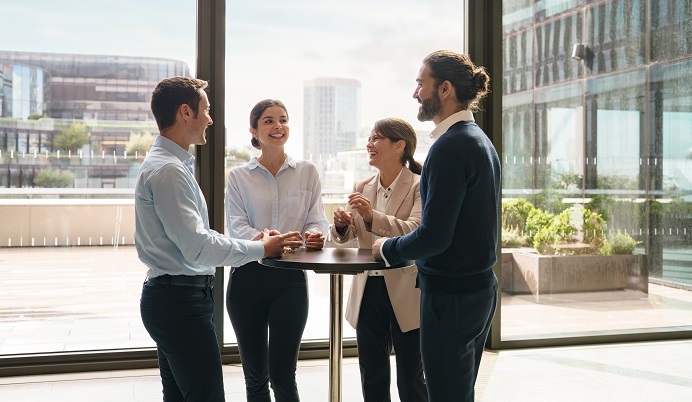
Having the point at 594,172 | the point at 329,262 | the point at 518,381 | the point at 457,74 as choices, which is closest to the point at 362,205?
the point at 329,262

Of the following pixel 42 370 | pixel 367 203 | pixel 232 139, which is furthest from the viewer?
pixel 232 139

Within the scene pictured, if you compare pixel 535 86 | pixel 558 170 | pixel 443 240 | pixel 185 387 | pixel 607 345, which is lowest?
pixel 607 345

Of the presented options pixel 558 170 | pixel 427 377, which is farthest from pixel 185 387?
pixel 558 170

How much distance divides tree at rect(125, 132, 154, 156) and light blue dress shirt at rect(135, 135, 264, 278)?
7.46 ft

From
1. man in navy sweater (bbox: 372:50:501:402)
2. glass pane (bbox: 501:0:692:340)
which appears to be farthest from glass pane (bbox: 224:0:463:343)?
man in navy sweater (bbox: 372:50:501:402)

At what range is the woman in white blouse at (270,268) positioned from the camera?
113 inches

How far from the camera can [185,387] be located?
2.12 m

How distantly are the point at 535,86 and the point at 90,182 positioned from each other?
10.6 ft

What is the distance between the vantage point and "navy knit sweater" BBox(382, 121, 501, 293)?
2051 mm

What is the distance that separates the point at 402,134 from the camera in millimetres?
3090

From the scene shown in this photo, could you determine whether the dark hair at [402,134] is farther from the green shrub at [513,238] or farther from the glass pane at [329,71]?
the green shrub at [513,238]

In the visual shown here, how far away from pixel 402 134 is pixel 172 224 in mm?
1310

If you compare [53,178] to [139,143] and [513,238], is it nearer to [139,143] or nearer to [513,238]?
[139,143]

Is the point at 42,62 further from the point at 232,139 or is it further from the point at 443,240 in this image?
the point at 443,240
